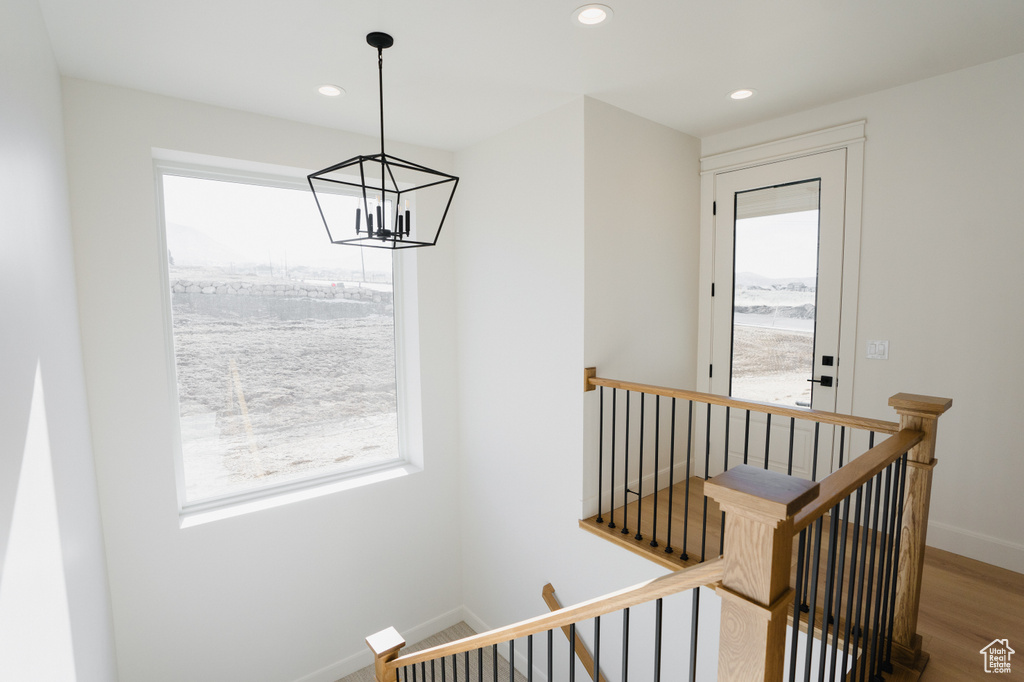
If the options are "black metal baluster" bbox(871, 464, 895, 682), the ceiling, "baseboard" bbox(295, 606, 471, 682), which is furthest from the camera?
"baseboard" bbox(295, 606, 471, 682)

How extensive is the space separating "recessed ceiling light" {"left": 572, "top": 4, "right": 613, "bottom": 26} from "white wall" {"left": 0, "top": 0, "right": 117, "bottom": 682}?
1.74 meters

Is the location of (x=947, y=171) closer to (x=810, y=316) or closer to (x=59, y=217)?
(x=810, y=316)

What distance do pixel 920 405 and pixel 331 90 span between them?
9.78 feet

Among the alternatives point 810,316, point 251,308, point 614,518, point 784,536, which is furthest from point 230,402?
point 810,316

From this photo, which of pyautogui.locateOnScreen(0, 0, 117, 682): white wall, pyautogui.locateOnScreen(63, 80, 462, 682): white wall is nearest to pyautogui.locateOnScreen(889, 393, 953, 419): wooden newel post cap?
pyautogui.locateOnScreen(0, 0, 117, 682): white wall

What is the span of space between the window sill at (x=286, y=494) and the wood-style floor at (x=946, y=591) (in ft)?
5.29

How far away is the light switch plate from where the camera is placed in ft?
9.45

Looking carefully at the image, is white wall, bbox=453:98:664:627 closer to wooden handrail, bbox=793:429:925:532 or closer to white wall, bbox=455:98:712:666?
white wall, bbox=455:98:712:666

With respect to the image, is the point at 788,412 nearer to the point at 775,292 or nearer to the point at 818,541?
the point at 818,541

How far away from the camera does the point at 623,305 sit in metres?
3.15

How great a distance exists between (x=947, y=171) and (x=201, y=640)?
4874 millimetres

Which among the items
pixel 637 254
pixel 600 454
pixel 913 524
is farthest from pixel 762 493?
pixel 637 254

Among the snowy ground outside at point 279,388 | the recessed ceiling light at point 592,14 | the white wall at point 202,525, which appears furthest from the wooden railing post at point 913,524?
the snowy ground outside at point 279,388

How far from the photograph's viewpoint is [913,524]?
5.92 feet
